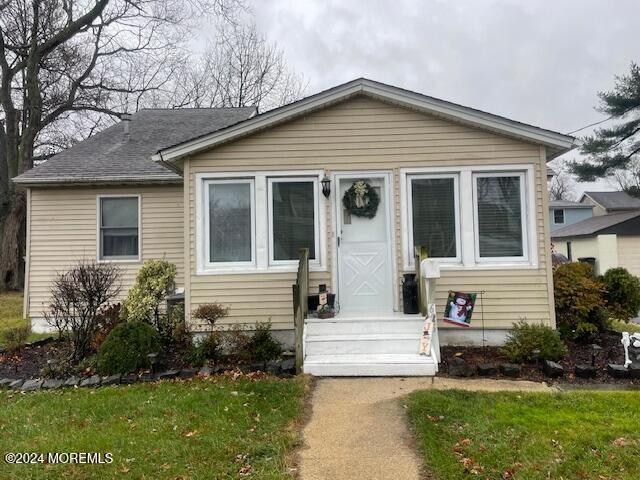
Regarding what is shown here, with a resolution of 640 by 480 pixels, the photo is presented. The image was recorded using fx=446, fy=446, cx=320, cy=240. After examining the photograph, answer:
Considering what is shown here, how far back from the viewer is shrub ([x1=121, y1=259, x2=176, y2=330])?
727cm

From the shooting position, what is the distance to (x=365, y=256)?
700 cm

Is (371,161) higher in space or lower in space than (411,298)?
higher

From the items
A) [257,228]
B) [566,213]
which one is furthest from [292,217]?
[566,213]

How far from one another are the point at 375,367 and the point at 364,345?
1.58 feet

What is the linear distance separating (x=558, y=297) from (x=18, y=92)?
21807 mm

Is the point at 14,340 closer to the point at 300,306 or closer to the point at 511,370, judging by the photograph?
the point at 300,306

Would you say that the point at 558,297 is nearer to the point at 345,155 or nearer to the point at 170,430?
the point at 345,155

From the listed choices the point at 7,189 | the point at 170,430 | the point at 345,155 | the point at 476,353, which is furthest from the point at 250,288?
the point at 7,189

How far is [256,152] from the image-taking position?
6.97 metres

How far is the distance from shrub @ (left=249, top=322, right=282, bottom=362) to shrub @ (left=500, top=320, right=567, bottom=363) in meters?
3.13

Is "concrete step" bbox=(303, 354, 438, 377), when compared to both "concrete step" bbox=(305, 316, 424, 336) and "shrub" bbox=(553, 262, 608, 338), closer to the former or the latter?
"concrete step" bbox=(305, 316, 424, 336)

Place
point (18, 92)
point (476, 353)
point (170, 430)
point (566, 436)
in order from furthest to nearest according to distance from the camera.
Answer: point (18, 92) → point (476, 353) → point (170, 430) → point (566, 436)

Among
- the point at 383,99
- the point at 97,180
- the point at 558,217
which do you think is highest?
the point at 558,217

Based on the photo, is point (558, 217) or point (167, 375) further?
point (558, 217)
